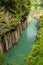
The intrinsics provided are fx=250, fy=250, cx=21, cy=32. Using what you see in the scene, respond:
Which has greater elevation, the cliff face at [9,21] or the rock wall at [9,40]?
the cliff face at [9,21]

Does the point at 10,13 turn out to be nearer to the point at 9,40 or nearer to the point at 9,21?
the point at 9,21

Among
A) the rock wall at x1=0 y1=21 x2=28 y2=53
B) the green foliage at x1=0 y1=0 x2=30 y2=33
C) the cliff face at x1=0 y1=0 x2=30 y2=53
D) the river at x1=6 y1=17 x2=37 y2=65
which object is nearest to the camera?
the river at x1=6 y1=17 x2=37 y2=65

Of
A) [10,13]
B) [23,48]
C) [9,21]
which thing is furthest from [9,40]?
[10,13]

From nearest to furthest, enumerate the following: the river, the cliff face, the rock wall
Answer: the river
the cliff face
the rock wall

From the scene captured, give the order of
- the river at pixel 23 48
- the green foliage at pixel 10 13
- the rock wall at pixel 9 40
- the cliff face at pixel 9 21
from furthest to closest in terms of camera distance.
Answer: the rock wall at pixel 9 40
the cliff face at pixel 9 21
the green foliage at pixel 10 13
the river at pixel 23 48

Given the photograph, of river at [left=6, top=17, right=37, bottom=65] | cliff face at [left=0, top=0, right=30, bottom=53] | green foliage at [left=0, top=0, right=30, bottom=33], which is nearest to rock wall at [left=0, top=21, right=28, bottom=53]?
cliff face at [left=0, top=0, right=30, bottom=53]

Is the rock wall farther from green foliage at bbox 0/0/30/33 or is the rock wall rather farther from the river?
green foliage at bbox 0/0/30/33

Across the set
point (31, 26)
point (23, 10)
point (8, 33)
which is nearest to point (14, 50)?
point (8, 33)

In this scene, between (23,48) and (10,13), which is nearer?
(23,48)

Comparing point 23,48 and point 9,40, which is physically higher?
point 9,40

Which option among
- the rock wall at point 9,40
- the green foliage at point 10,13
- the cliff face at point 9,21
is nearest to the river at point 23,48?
the rock wall at point 9,40

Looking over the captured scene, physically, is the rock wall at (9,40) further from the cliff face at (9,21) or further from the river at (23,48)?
the river at (23,48)
